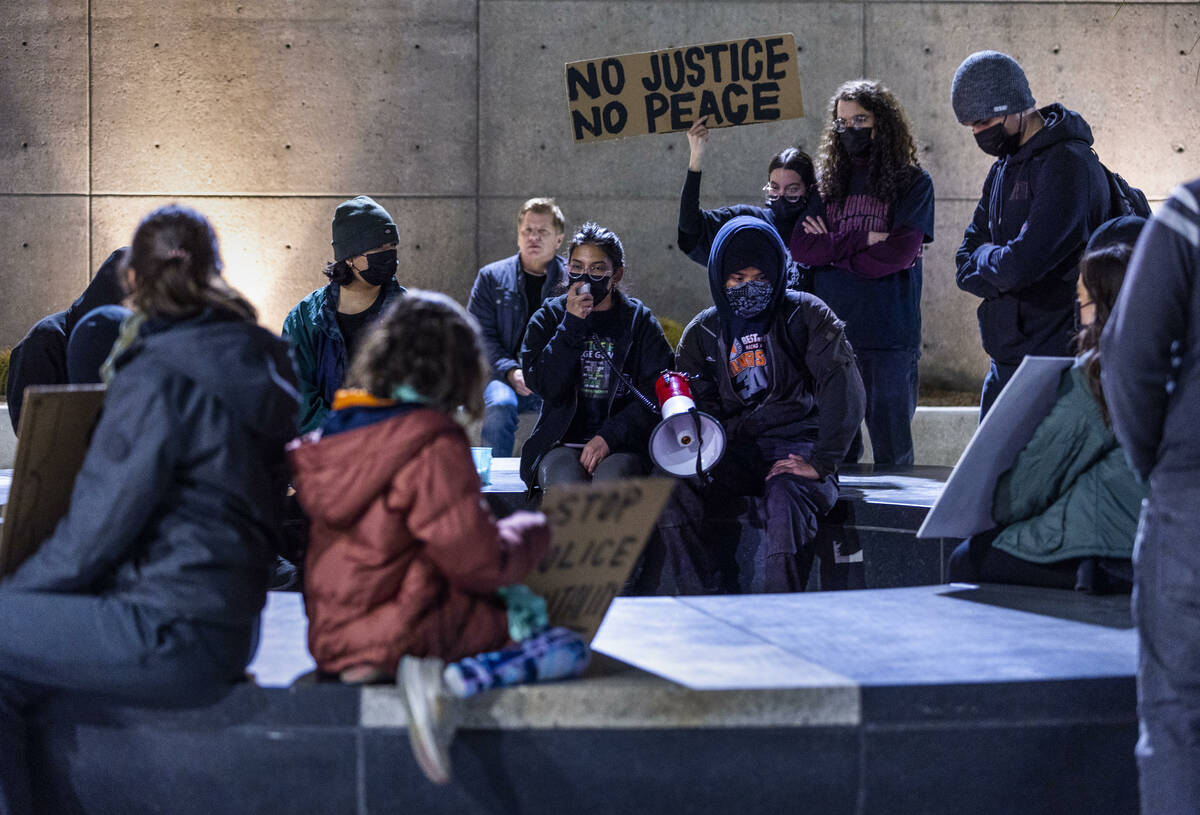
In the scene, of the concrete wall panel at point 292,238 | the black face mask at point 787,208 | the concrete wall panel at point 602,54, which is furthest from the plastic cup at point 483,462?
the concrete wall panel at point 602,54

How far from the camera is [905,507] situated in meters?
5.18

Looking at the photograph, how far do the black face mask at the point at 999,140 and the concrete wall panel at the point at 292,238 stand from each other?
5232 mm

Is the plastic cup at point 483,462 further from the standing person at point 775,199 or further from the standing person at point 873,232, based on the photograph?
the standing person at point 873,232

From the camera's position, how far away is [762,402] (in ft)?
17.8

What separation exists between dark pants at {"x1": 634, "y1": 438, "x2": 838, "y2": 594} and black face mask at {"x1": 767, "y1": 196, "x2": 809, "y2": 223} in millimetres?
1540

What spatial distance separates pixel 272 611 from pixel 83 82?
760cm

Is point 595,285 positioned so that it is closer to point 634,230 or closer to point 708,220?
point 708,220

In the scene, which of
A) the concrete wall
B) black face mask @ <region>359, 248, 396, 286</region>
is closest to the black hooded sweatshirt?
black face mask @ <region>359, 248, 396, 286</region>

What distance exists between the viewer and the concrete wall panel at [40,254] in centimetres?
997

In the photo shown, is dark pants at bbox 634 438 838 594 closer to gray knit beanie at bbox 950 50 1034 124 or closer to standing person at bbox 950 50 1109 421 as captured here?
standing person at bbox 950 50 1109 421

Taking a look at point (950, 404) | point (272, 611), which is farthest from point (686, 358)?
point (950, 404)

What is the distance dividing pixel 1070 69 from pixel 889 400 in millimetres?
5096

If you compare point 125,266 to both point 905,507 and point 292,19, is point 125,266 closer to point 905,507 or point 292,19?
point 905,507

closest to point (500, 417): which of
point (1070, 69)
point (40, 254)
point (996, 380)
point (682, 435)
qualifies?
point (682, 435)
